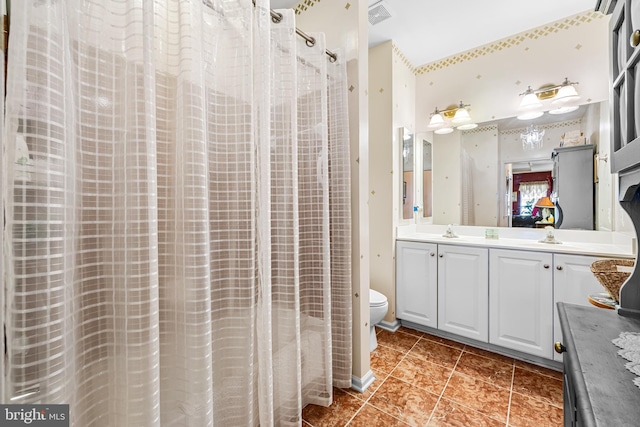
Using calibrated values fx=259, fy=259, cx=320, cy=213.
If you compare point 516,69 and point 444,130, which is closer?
point 516,69

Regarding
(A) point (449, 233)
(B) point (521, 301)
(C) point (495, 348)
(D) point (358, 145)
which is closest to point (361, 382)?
(C) point (495, 348)

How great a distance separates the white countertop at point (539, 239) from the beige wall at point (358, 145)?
979 millimetres

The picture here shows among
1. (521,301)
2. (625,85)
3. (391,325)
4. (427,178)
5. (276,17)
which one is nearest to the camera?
(625,85)

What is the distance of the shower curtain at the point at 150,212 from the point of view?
0.58m

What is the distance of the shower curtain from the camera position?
0.58 m

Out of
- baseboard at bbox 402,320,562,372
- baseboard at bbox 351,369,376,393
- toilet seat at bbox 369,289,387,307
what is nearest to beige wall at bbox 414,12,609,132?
toilet seat at bbox 369,289,387,307

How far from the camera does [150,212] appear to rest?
2.37ft

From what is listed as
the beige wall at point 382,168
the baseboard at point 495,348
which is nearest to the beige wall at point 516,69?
the beige wall at point 382,168

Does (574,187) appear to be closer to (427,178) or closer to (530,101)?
(530,101)

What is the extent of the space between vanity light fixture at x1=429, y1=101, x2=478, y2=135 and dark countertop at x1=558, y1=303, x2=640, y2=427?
220 centimetres

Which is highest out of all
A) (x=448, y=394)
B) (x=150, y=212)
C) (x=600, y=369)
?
(x=150, y=212)

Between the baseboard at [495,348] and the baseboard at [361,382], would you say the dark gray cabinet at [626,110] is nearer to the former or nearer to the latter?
the baseboard at [361,382]

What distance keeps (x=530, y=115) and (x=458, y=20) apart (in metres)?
1.03

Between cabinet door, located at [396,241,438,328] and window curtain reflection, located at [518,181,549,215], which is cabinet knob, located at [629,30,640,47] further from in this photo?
window curtain reflection, located at [518,181,549,215]
